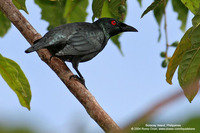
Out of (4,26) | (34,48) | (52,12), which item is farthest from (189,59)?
(4,26)

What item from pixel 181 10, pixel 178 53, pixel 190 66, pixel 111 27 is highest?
pixel 111 27

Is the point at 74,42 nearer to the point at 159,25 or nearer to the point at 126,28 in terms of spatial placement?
the point at 159,25

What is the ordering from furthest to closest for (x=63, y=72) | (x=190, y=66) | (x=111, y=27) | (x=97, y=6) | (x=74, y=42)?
1. (x=111, y=27)
2. (x=74, y=42)
3. (x=63, y=72)
4. (x=97, y=6)
5. (x=190, y=66)

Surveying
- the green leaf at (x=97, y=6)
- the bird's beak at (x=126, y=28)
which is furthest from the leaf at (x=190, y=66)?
the bird's beak at (x=126, y=28)

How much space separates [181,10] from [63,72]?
1.93 meters

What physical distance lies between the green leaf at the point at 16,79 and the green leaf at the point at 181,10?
2355mm

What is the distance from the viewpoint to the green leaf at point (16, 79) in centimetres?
303

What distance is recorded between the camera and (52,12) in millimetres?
4633

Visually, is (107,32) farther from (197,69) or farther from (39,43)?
(197,69)

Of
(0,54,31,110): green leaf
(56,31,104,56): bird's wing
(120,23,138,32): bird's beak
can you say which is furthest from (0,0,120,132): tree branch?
(120,23,138,32): bird's beak

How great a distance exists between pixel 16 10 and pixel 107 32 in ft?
6.97

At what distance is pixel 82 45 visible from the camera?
14.7 ft

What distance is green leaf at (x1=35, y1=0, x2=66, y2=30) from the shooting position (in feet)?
14.7

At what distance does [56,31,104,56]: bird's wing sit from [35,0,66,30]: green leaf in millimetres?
402
